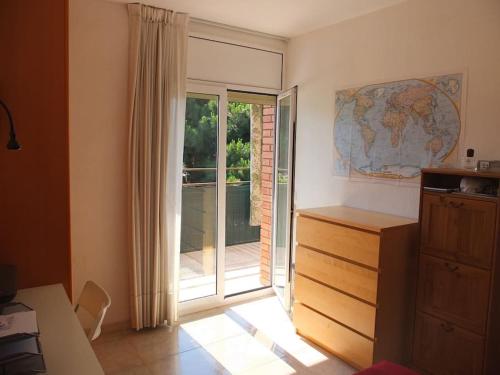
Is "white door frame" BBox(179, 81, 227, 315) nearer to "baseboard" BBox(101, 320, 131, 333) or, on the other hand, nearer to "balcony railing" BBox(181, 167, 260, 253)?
"balcony railing" BBox(181, 167, 260, 253)

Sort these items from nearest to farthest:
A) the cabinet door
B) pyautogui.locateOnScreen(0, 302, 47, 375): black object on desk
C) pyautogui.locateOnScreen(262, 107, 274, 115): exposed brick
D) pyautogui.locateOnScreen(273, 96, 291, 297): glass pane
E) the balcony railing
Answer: pyautogui.locateOnScreen(0, 302, 47, 375): black object on desk < the cabinet door < the balcony railing < pyautogui.locateOnScreen(273, 96, 291, 297): glass pane < pyautogui.locateOnScreen(262, 107, 274, 115): exposed brick

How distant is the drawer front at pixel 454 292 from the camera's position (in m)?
2.31

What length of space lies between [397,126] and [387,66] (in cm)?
46

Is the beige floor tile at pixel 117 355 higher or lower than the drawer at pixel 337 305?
lower

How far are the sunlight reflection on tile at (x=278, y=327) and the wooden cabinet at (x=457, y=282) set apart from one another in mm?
746

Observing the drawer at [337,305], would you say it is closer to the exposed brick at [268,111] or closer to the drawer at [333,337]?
the drawer at [333,337]

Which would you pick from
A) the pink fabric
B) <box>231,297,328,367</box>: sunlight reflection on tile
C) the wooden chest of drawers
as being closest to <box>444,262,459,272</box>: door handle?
the wooden chest of drawers

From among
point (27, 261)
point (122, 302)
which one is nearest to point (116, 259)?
point (122, 302)

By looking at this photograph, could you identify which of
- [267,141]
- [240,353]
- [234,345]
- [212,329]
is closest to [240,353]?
[240,353]

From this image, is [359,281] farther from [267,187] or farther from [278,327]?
[267,187]

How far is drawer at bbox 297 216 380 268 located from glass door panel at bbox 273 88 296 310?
59cm

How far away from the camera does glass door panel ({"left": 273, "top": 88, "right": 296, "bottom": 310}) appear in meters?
3.71

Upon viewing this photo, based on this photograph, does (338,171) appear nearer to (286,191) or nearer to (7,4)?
(286,191)

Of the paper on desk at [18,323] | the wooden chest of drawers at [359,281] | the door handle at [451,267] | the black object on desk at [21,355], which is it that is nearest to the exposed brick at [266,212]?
the wooden chest of drawers at [359,281]
